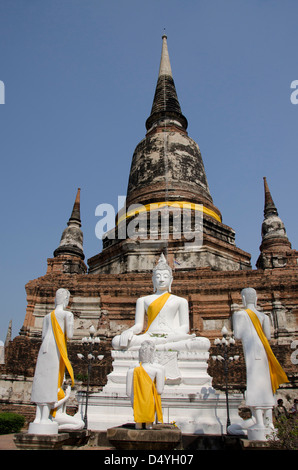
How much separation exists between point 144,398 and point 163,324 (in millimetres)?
3642

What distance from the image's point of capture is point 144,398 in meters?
4.74

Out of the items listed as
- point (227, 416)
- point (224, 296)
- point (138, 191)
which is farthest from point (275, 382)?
point (138, 191)

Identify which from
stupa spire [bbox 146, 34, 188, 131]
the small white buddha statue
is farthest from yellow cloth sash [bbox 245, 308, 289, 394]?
stupa spire [bbox 146, 34, 188, 131]

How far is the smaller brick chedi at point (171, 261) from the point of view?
47.3 ft

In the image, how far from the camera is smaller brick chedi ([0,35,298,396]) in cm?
1442

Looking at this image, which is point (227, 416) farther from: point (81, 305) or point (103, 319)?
point (81, 305)

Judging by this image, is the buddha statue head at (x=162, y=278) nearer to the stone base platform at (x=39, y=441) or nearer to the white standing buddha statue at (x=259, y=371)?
the white standing buddha statue at (x=259, y=371)

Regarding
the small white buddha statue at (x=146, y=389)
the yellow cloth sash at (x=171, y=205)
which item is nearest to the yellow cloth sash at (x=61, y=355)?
the small white buddha statue at (x=146, y=389)

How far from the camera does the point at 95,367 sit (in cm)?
1113

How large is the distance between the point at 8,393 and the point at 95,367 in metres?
3.20

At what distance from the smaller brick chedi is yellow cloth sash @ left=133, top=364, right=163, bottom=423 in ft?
24.6

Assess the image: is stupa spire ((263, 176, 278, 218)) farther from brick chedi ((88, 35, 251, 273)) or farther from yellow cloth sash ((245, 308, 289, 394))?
yellow cloth sash ((245, 308, 289, 394))

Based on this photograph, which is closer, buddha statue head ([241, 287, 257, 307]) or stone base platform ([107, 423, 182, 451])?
stone base platform ([107, 423, 182, 451])

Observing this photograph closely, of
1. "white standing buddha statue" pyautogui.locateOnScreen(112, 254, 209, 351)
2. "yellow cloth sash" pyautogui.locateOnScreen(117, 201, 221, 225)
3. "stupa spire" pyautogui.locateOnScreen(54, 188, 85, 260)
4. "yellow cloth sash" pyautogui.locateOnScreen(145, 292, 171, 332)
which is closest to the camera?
"white standing buddha statue" pyautogui.locateOnScreen(112, 254, 209, 351)
